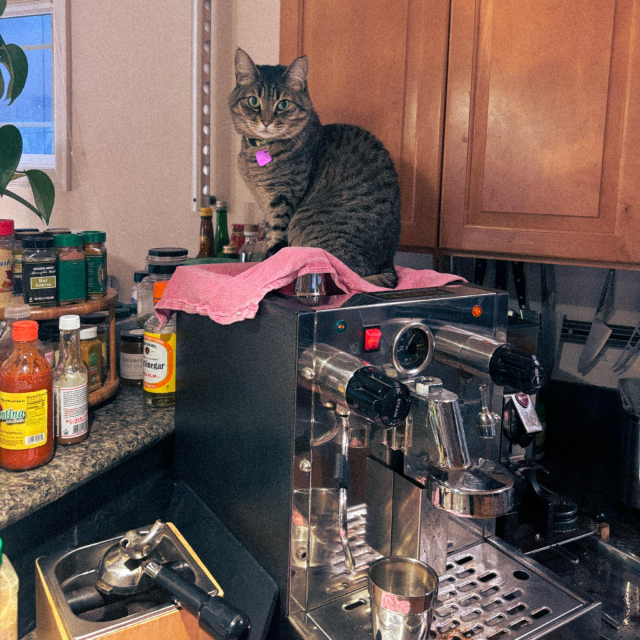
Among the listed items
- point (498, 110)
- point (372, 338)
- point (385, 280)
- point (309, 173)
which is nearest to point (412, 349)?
point (372, 338)

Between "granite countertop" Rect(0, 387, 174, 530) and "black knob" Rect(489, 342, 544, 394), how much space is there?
582mm

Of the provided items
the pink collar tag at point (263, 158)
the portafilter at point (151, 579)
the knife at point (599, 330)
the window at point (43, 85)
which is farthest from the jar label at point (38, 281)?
the window at point (43, 85)

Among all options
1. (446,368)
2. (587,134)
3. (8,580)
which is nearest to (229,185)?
(587,134)

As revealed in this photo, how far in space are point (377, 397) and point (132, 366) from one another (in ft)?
2.35

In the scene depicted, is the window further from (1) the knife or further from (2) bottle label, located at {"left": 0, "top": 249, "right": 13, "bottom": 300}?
(1) the knife

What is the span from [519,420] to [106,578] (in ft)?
2.36

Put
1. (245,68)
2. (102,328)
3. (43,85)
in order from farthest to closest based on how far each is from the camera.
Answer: (43,85)
(245,68)
(102,328)

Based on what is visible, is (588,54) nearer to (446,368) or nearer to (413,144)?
(413,144)

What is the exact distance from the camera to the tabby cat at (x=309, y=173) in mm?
1387

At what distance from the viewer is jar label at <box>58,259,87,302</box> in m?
0.99

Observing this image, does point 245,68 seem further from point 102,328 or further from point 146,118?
point 102,328

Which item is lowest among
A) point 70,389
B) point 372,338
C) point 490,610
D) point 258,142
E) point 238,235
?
point 490,610

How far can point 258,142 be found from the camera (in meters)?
1.65

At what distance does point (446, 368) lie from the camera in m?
0.85
